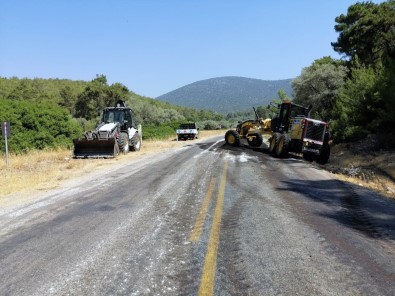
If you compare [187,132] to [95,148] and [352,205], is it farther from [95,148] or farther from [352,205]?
[352,205]

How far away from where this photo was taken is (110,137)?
19.7 metres

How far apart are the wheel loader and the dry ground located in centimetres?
72

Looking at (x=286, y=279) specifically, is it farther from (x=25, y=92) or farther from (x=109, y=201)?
(x=25, y=92)

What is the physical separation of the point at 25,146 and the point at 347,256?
23.7m

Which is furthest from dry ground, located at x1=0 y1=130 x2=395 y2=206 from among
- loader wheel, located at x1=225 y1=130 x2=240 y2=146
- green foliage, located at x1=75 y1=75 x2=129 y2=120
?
green foliage, located at x1=75 y1=75 x2=129 y2=120

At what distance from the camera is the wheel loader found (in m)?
19.2

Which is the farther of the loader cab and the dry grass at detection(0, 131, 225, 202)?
the loader cab

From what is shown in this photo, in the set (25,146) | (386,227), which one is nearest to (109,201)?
(386,227)

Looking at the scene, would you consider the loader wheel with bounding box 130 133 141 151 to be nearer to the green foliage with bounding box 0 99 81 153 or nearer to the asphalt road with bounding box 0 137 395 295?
the green foliage with bounding box 0 99 81 153

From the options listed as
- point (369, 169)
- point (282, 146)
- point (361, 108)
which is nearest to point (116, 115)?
point (282, 146)

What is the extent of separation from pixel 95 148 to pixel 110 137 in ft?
3.16

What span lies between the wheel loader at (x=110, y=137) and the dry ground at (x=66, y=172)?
72 cm

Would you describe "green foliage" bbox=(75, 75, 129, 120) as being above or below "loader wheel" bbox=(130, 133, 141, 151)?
above

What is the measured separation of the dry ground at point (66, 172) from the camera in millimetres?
10148
